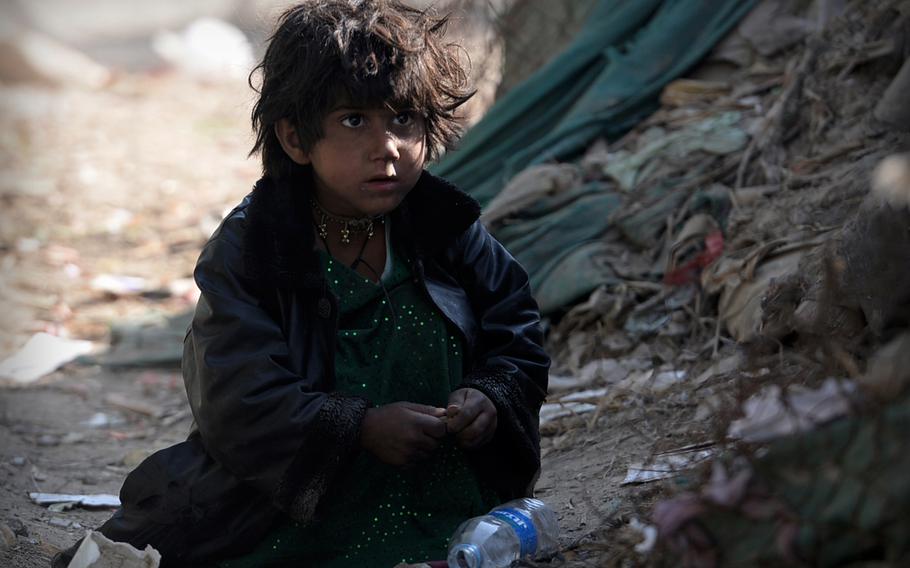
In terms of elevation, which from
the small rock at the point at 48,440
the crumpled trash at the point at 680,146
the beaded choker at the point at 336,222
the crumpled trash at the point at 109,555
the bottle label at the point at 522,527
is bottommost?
the small rock at the point at 48,440

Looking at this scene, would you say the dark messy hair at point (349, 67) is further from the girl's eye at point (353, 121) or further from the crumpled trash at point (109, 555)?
the crumpled trash at point (109, 555)

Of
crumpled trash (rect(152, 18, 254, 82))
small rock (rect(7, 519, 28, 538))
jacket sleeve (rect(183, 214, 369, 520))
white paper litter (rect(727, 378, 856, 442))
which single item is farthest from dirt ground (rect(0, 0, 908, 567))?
crumpled trash (rect(152, 18, 254, 82))

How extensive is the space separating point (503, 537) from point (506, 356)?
437 millimetres

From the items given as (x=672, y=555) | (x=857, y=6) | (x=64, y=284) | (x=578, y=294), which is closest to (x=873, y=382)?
(x=672, y=555)

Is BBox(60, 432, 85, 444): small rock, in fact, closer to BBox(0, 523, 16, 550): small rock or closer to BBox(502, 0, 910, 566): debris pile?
BBox(0, 523, 16, 550): small rock

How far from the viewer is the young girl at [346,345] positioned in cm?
240

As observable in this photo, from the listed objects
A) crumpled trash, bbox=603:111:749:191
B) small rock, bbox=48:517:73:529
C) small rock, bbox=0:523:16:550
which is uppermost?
crumpled trash, bbox=603:111:749:191

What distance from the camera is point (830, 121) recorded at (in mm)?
4387

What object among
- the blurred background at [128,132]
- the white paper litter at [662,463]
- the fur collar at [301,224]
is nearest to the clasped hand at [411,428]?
the fur collar at [301,224]

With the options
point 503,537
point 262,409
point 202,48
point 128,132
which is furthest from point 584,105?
point 202,48

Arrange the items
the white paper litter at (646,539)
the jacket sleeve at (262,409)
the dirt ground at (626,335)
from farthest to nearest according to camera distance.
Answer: the dirt ground at (626,335)
the jacket sleeve at (262,409)
the white paper litter at (646,539)

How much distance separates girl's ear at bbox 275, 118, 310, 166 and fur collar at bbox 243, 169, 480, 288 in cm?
6

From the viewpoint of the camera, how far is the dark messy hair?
2486mm

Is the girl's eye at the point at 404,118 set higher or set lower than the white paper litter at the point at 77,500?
higher
